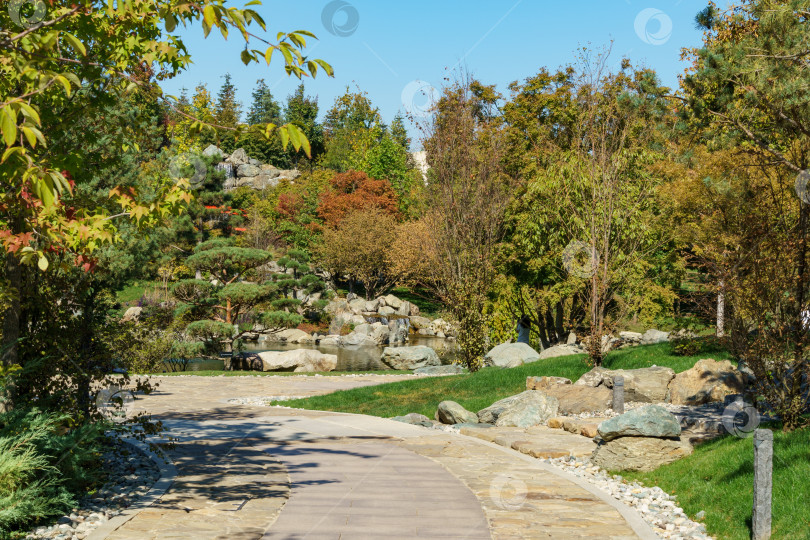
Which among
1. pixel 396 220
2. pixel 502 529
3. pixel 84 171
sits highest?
pixel 396 220

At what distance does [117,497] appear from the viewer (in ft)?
24.0

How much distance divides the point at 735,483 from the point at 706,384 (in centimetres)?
655

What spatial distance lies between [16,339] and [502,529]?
557cm

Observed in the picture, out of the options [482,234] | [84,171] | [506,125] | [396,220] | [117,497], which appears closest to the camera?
[117,497]

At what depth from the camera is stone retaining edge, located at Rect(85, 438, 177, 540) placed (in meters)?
6.18

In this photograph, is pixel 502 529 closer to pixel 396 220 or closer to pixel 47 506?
pixel 47 506

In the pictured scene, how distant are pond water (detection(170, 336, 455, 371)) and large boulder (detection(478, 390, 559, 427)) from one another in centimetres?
1609

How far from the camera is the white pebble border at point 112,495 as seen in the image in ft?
20.4

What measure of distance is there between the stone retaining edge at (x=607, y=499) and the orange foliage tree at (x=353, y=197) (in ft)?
143

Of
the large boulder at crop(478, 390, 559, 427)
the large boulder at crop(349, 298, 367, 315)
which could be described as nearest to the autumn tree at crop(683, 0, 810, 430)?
the large boulder at crop(478, 390, 559, 427)

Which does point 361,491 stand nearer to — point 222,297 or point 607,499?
point 607,499

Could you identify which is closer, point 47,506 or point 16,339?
point 47,506

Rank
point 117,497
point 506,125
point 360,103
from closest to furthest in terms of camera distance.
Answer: point 117,497 → point 506,125 → point 360,103

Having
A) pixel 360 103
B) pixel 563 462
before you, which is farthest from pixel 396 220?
pixel 563 462
